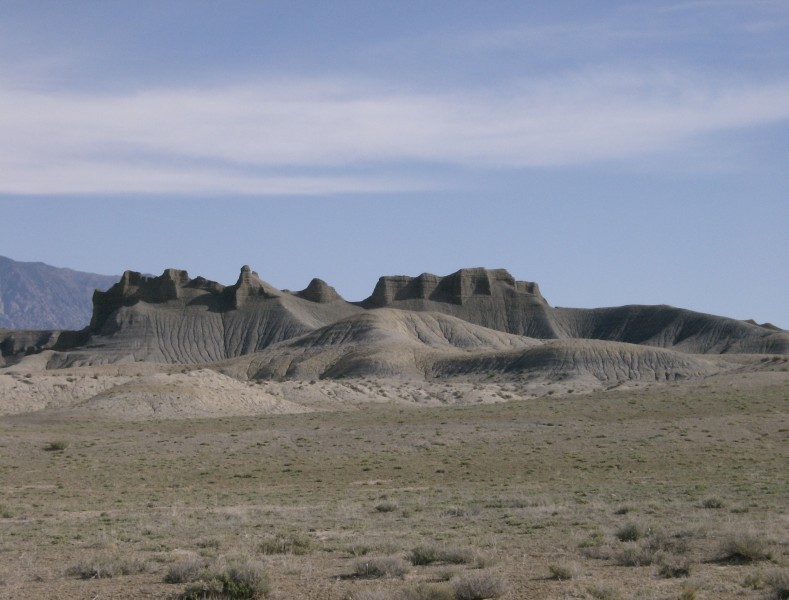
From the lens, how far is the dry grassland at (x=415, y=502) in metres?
15.9

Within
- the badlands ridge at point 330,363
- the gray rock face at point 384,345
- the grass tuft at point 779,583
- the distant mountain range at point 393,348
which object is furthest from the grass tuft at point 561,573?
the gray rock face at point 384,345

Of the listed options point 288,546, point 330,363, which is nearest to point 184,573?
point 288,546

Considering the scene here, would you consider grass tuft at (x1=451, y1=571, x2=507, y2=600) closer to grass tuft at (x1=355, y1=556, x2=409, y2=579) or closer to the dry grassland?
the dry grassland

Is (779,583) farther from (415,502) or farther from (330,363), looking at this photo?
(330,363)

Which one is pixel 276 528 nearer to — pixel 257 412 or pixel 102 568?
pixel 102 568

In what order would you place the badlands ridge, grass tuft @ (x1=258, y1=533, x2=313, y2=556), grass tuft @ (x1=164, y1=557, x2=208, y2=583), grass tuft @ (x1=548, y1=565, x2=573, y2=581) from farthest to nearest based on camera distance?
the badlands ridge
grass tuft @ (x1=258, y1=533, x2=313, y2=556)
grass tuft @ (x1=164, y1=557, x2=208, y2=583)
grass tuft @ (x1=548, y1=565, x2=573, y2=581)

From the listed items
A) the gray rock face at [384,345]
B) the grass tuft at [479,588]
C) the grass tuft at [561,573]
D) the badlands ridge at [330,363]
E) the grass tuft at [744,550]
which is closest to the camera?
the grass tuft at [479,588]

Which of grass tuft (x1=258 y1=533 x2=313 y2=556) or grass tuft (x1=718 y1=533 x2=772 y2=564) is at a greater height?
grass tuft (x1=718 y1=533 x2=772 y2=564)

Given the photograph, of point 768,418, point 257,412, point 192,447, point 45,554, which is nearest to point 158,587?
point 45,554

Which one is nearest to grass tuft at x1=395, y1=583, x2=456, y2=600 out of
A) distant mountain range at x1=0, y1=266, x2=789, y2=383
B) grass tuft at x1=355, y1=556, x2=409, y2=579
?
grass tuft at x1=355, y1=556, x2=409, y2=579

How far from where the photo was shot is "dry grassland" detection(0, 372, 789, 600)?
15891 mm

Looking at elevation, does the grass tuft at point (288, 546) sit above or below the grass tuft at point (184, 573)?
below

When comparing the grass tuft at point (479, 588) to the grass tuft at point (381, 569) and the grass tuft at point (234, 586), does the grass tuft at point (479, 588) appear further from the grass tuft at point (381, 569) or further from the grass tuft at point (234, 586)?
the grass tuft at point (234, 586)

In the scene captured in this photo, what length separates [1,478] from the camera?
3928 centimetres
